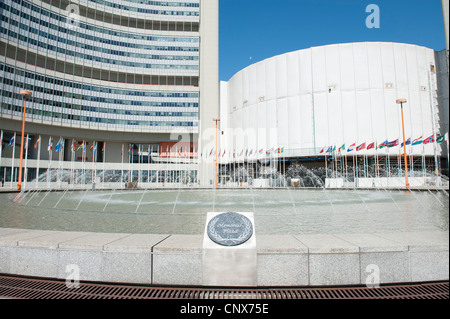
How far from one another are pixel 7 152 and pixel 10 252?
5870 centimetres

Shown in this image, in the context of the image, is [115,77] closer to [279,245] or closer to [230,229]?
[230,229]

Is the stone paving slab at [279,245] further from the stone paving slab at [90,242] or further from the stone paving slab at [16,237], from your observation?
the stone paving slab at [16,237]

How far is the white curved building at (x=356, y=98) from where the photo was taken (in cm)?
5497

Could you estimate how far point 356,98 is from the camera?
55.8 meters

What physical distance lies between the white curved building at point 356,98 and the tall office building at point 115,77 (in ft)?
Result: 63.5

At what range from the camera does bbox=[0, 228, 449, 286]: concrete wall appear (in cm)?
386

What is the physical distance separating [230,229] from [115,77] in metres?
67.7

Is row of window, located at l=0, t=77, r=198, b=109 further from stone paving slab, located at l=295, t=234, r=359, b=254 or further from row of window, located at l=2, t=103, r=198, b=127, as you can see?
stone paving slab, located at l=295, t=234, r=359, b=254

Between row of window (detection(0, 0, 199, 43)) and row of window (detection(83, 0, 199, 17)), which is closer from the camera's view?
row of window (detection(0, 0, 199, 43))

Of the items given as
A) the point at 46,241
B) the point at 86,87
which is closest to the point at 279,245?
the point at 46,241

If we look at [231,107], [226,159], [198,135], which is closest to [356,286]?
[198,135]

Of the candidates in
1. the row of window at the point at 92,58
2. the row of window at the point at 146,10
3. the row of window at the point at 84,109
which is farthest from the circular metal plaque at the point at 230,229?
the row of window at the point at 146,10

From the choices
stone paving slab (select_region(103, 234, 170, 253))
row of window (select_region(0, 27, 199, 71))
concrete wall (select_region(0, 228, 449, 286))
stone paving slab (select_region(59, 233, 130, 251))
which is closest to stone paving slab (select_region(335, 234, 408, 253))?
concrete wall (select_region(0, 228, 449, 286))

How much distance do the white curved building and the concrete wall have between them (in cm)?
5089
